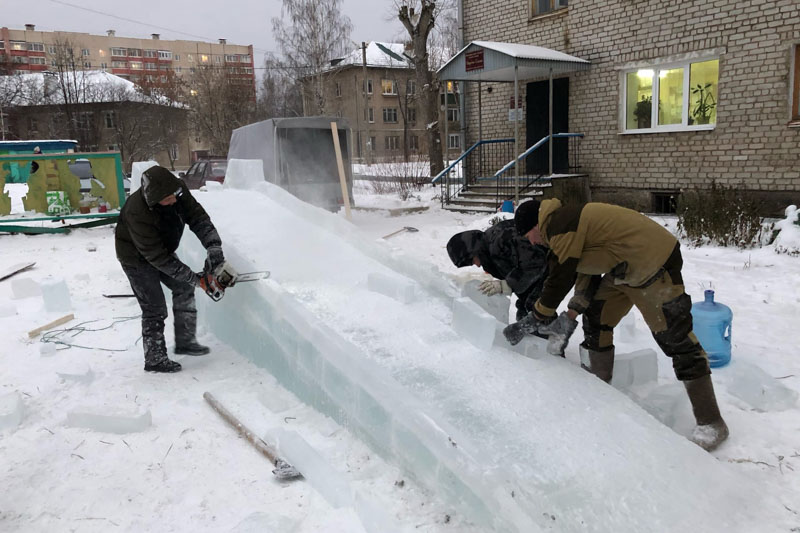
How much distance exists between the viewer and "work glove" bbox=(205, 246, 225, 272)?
3.92 meters

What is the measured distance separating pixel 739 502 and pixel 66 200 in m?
11.2

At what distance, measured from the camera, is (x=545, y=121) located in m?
11.9

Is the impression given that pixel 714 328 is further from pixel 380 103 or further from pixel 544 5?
pixel 380 103

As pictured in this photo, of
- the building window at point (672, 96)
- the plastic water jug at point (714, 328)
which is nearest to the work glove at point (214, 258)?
the plastic water jug at point (714, 328)

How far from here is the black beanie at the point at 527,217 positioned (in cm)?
303

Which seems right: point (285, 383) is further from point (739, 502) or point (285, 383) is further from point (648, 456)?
point (739, 502)

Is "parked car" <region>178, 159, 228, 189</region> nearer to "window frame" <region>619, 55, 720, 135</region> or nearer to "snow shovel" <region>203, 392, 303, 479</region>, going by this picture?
"window frame" <region>619, 55, 720, 135</region>

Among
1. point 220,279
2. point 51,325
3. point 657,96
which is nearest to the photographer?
point 220,279

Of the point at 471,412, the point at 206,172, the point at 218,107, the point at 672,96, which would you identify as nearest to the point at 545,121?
the point at 672,96

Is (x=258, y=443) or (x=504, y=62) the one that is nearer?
(x=258, y=443)

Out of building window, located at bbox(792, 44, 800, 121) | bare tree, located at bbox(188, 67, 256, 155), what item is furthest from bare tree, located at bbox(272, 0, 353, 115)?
A: building window, located at bbox(792, 44, 800, 121)

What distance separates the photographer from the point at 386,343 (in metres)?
3.23

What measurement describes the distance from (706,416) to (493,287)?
1489 millimetres

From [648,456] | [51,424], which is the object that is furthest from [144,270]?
[648,456]
